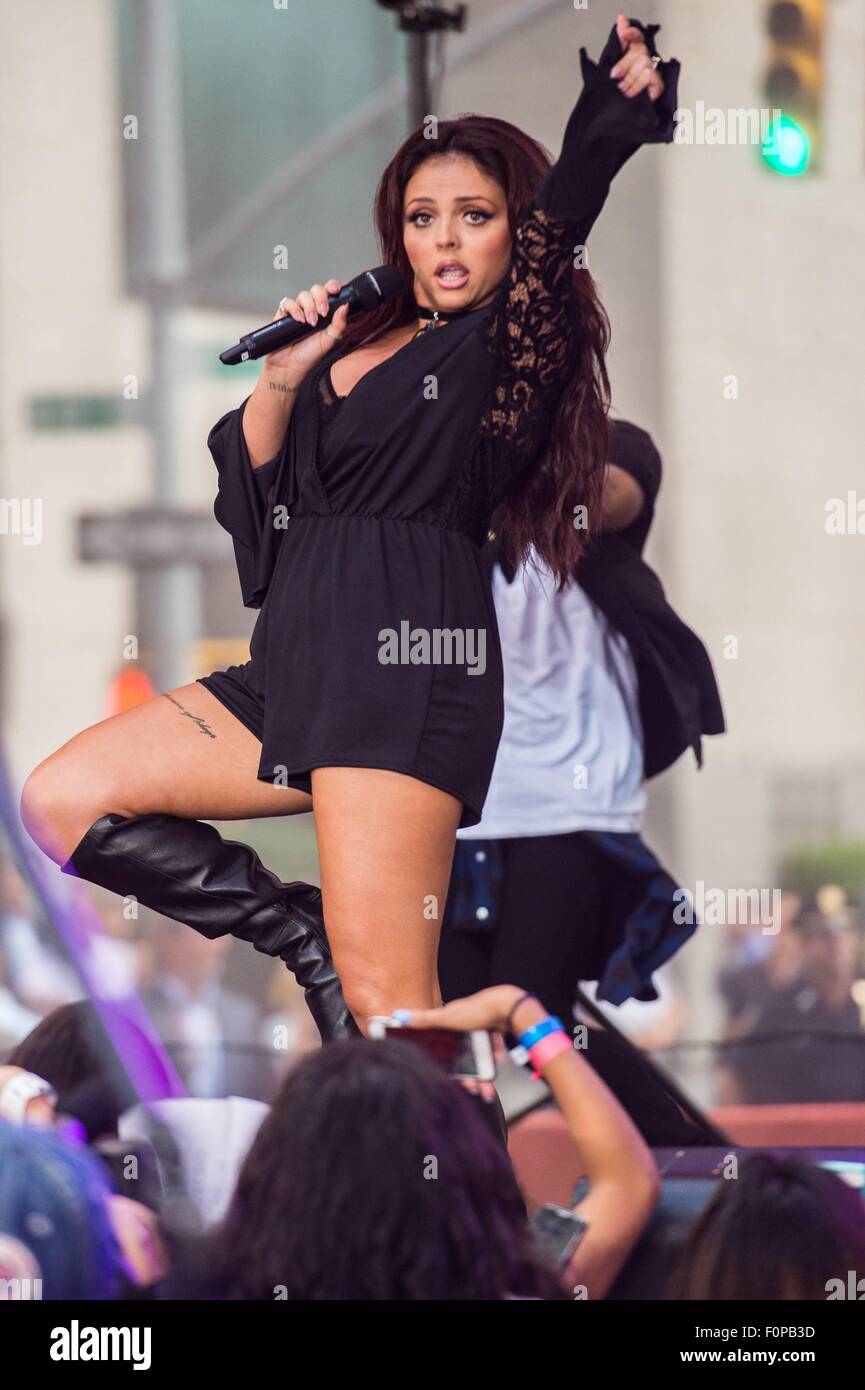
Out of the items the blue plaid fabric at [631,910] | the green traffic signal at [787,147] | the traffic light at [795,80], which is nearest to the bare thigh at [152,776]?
the blue plaid fabric at [631,910]

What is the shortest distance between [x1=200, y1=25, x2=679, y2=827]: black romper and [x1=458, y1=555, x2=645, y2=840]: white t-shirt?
2.18 ft

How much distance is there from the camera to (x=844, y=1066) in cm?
508

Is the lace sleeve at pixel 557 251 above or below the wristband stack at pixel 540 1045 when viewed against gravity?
above

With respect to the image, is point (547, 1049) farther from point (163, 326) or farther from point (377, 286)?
point (163, 326)

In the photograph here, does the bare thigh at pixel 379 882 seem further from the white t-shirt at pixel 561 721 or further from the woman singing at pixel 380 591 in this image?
the white t-shirt at pixel 561 721

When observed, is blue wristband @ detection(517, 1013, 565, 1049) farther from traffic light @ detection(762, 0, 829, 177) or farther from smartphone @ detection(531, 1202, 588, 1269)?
traffic light @ detection(762, 0, 829, 177)

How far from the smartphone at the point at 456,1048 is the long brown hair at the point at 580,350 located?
750 millimetres

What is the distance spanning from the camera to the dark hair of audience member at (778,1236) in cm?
170

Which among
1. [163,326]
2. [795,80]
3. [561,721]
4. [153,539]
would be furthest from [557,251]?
[163,326]

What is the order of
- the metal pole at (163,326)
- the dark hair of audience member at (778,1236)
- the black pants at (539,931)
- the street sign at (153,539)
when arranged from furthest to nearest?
1. the metal pole at (163,326)
2. the street sign at (153,539)
3. the black pants at (539,931)
4. the dark hair of audience member at (778,1236)

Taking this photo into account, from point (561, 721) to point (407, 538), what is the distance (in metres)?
0.83

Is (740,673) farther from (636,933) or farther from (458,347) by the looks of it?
(458,347)

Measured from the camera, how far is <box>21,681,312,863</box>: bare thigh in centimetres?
214

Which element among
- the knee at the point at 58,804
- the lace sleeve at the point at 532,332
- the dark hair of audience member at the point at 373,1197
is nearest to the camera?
the dark hair of audience member at the point at 373,1197
